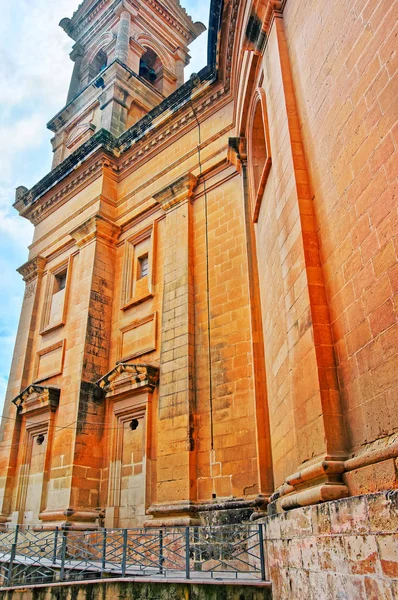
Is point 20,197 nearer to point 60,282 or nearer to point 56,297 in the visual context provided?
point 60,282

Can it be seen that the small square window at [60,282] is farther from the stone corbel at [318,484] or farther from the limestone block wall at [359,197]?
the stone corbel at [318,484]

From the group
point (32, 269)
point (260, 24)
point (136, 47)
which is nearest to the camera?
point (260, 24)

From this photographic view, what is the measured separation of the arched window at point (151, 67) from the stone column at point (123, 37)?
5.40 ft

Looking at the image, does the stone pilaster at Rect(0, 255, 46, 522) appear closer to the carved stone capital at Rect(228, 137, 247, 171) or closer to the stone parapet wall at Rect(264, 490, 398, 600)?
the carved stone capital at Rect(228, 137, 247, 171)

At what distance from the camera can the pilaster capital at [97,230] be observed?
15.2 meters

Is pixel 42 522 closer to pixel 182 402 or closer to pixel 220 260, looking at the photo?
pixel 182 402

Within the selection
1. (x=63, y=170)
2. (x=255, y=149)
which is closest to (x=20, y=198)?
(x=63, y=170)

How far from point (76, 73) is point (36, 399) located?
17337 mm

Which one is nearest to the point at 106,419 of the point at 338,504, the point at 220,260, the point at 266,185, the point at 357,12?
the point at 220,260

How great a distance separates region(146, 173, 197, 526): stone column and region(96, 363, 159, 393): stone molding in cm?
37

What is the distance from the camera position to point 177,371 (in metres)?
11.1

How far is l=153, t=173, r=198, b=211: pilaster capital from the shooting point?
1327cm

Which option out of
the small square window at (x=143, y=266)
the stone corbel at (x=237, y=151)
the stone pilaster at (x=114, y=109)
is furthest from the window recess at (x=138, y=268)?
the stone pilaster at (x=114, y=109)

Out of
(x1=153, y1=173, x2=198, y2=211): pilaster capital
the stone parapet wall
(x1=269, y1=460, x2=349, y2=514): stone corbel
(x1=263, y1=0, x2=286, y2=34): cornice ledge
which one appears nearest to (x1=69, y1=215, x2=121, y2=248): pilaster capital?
(x1=153, y1=173, x2=198, y2=211): pilaster capital
